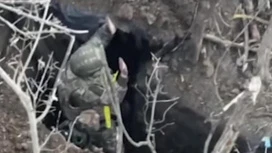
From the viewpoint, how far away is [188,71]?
12.9 feet

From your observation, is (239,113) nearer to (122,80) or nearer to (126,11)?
(122,80)

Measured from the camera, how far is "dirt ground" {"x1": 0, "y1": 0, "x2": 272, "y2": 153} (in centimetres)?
366

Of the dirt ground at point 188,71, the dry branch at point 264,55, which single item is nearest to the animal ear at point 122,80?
the dirt ground at point 188,71

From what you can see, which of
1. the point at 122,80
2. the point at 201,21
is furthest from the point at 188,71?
the point at 122,80

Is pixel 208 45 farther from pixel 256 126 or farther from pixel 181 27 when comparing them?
pixel 256 126

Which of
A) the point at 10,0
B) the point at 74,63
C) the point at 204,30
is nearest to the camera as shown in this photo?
the point at 10,0

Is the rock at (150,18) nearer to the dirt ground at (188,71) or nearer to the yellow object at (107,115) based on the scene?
the dirt ground at (188,71)

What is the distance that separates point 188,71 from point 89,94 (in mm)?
574

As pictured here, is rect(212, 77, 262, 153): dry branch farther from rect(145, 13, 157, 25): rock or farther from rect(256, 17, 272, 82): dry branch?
rect(145, 13, 157, 25): rock

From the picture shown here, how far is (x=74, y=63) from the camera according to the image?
3570 millimetres

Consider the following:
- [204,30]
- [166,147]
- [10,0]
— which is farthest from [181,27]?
[10,0]

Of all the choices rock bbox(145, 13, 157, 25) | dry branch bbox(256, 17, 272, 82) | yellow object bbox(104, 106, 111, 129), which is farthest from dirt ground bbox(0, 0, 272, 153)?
dry branch bbox(256, 17, 272, 82)

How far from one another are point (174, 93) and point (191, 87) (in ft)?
0.30

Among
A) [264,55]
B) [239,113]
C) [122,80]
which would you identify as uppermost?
[264,55]
